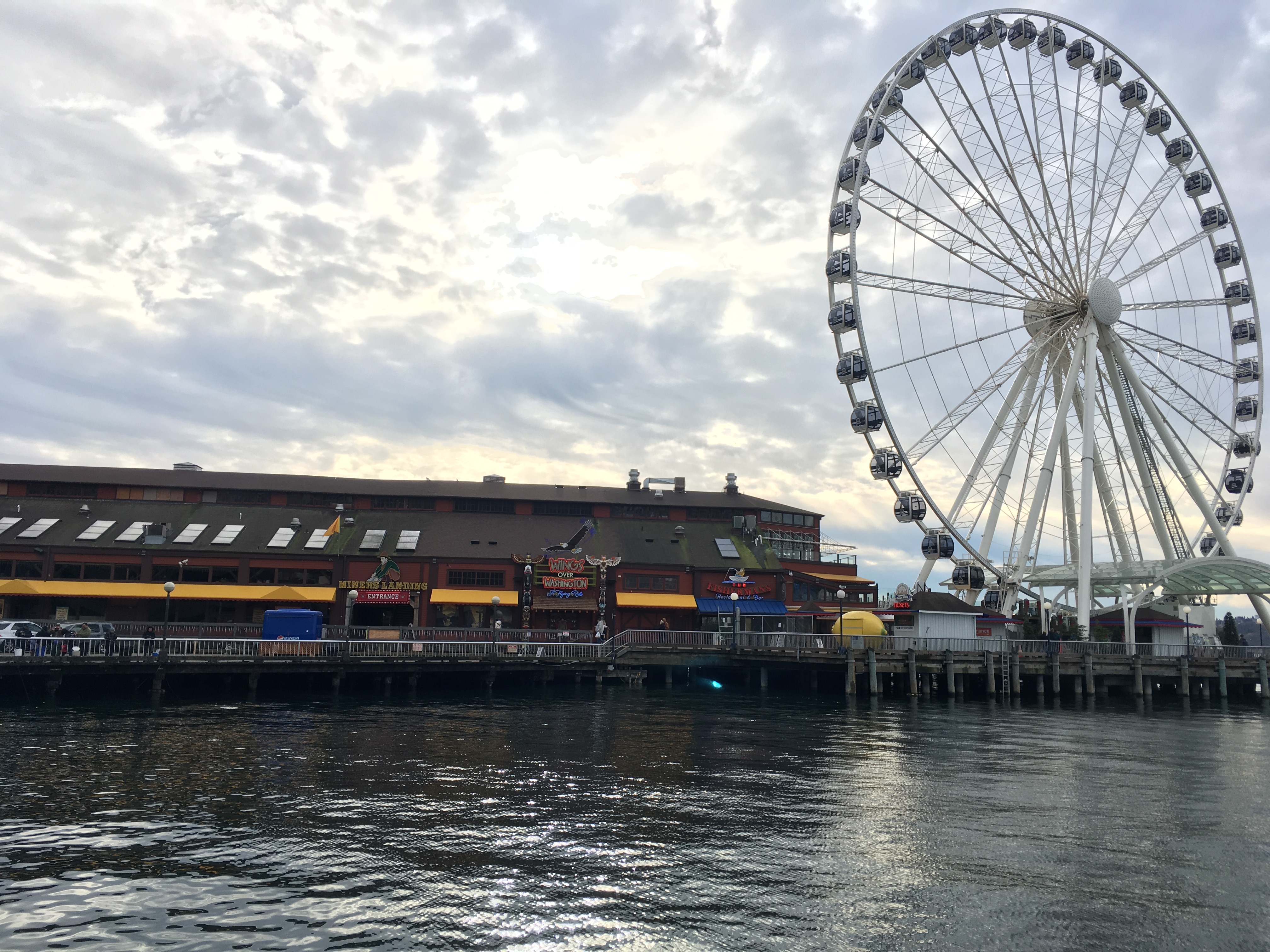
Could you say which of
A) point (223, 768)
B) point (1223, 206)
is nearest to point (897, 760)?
point (223, 768)

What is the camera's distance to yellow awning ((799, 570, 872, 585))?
227ft

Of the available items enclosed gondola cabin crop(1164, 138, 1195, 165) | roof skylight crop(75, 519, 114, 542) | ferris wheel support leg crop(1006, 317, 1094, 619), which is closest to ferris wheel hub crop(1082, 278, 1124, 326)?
ferris wheel support leg crop(1006, 317, 1094, 619)

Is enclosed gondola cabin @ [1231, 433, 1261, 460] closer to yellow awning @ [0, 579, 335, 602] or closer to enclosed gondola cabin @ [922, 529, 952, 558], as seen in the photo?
enclosed gondola cabin @ [922, 529, 952, 558]

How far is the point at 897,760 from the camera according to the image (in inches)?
1112

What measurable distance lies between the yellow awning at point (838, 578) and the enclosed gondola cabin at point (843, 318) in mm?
21737

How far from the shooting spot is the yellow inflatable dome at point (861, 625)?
5462cm

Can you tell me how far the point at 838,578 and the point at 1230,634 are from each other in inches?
1395

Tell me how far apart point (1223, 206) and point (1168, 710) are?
3618 cm

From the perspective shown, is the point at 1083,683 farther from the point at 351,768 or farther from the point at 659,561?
the point at 351,768

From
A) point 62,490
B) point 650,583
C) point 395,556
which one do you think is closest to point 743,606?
point 650,583

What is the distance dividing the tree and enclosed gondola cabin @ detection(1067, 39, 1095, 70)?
45.6 m

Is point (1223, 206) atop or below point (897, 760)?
→ atop

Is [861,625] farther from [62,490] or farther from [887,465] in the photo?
[62,490]

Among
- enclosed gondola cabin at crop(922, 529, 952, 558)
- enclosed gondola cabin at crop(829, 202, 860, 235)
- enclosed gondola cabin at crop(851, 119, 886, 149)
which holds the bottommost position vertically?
enclosed gondola cabin at crop(922, 529, 952, 558)
